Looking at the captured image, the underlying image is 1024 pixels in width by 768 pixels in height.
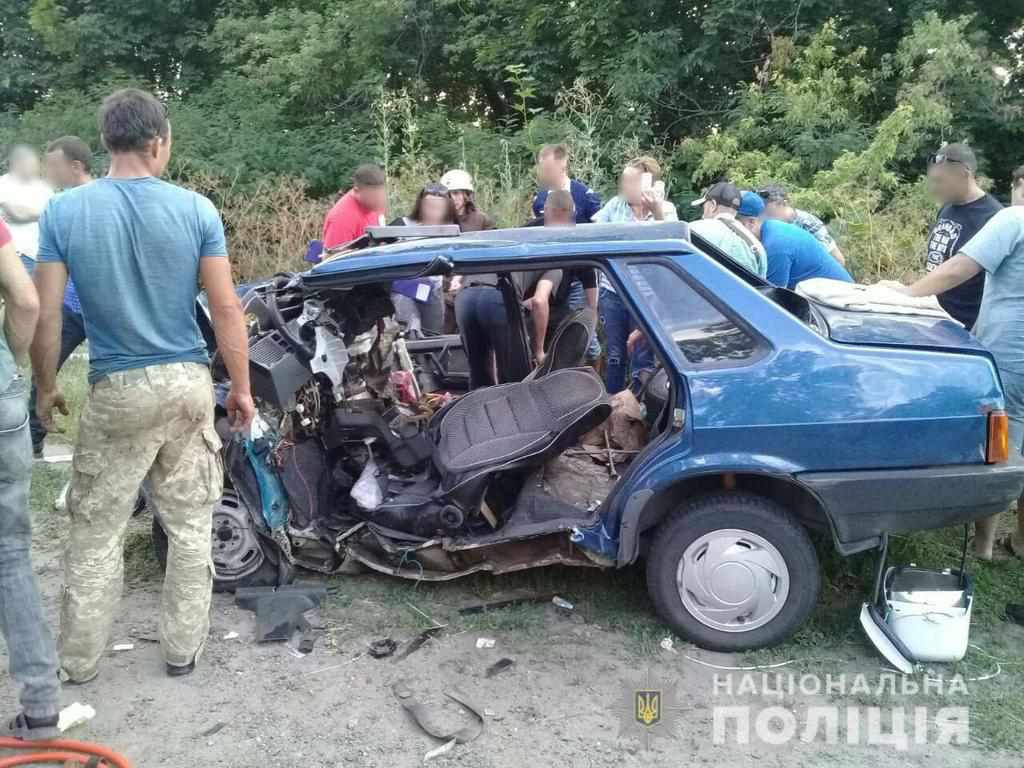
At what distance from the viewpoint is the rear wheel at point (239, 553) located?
4.07 m

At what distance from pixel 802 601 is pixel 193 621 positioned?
7.66 ft

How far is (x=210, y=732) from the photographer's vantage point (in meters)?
3.22

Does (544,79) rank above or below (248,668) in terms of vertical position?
above

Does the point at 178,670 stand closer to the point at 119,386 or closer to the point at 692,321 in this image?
the point at 119,386

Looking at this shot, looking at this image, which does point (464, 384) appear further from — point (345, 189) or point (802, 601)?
point (345, 189)

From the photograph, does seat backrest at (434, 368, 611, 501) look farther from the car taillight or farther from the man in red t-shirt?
the man in red t-shirt

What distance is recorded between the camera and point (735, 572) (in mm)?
3617

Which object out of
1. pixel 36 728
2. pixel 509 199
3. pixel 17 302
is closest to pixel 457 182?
pixel 509 199

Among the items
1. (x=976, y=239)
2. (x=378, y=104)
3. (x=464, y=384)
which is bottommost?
(x=464, y=384)

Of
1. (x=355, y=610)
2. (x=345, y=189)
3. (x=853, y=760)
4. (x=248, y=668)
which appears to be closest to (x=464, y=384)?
(x=355, y=610)

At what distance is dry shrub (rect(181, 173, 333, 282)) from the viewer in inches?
407

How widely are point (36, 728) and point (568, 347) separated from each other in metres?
2.95

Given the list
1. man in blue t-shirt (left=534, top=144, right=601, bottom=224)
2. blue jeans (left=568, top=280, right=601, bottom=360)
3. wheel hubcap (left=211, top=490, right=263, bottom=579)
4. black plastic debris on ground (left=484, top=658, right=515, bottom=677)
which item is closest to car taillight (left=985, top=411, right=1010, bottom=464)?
black plastic debris on ground (left=484, top=658, right=515, bottom=677)

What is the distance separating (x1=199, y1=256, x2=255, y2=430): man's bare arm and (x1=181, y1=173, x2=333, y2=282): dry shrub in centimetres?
676
